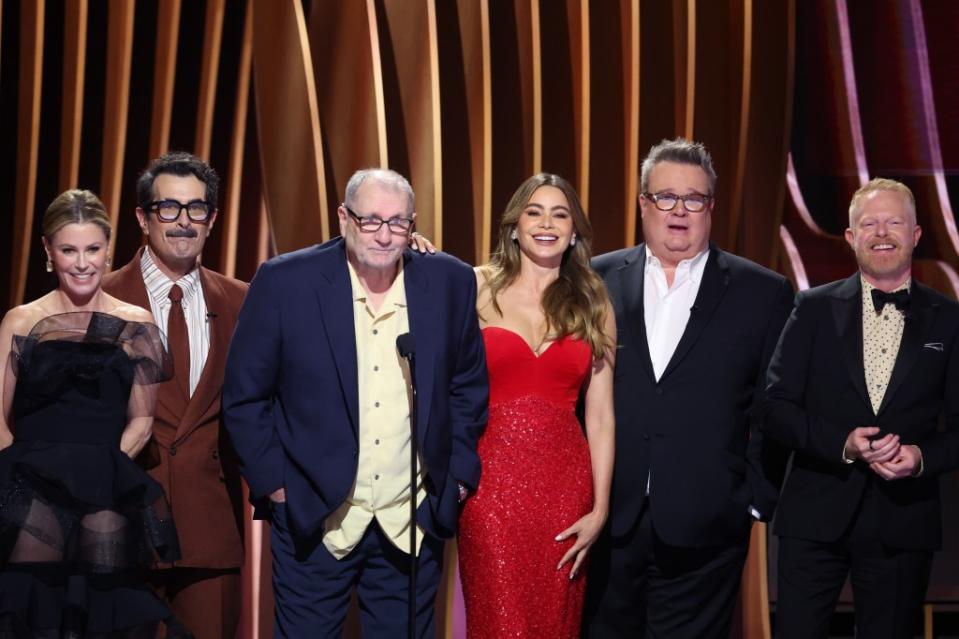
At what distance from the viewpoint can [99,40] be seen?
3924 millimetres

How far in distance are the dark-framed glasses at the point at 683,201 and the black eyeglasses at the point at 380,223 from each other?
777mm

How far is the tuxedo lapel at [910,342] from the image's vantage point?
3156 mm

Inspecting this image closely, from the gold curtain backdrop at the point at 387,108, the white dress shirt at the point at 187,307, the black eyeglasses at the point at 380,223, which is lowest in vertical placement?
the white dress shirt at the point at 187,307

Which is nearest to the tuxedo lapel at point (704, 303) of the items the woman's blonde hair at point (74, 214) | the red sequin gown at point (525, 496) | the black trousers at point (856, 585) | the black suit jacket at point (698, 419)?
the black suit jacket at point (698, 419)

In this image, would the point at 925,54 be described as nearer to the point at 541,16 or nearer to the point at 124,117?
the point at 541,16

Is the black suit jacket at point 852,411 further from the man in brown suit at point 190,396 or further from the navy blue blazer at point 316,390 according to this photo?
the man in brown suit at point 190,396

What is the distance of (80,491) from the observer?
281cm

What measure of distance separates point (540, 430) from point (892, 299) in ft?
3.37

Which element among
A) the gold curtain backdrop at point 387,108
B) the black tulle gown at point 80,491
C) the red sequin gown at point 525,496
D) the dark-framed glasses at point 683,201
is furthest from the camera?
the gold curtain backdrop at point 387,108

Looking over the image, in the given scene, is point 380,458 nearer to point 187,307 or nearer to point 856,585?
point 187,307

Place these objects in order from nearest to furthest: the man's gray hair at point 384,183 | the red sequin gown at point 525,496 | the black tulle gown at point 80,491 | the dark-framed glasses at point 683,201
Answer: the black tulle gown at point 80,491, the man's gray hair at point 384,183, the red sequin gown at point 525,496, the dark-framed glasses at point 683,201

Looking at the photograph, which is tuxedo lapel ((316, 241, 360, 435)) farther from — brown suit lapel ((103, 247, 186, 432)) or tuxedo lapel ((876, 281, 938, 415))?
tuxedo lapel ((876, 281, 938, 415))

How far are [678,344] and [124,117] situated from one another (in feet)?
6.36

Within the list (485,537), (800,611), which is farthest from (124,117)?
(800,611)
